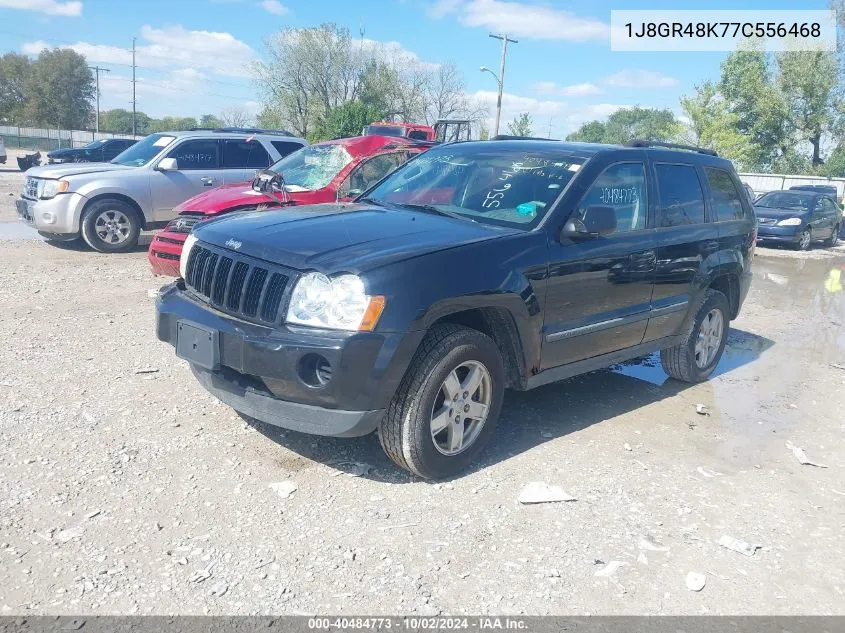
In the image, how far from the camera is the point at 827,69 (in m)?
45.2

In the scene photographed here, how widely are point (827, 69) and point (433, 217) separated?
166ft

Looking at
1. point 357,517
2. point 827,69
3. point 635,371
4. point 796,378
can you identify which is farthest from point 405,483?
point 827,69

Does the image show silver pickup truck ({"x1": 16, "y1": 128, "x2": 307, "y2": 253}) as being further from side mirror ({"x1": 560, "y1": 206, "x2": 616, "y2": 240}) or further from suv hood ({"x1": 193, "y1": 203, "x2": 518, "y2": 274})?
side mirror ({"x1": 560, "y1": 206, "x2": 616, "y2": 240})

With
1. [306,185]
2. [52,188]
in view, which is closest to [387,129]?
[52,188]

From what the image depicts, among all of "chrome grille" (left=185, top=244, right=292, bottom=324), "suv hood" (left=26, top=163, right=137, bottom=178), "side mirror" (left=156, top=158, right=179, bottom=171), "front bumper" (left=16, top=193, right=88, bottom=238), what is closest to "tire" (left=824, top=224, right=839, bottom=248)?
"side mirror" (left=156, top=158, right=179, bottom=171)

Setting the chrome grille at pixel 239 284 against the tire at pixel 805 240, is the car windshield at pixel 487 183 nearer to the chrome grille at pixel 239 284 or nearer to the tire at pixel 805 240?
the chrome grille at pixel 239 284

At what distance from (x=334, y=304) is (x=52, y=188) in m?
8.61

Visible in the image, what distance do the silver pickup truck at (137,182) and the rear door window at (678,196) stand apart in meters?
7.43

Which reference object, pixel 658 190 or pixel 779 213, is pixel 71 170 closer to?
pixel 658 190

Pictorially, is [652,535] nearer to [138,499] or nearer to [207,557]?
[207,557]

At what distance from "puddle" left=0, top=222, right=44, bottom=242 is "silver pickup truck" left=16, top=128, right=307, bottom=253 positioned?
2.86ft

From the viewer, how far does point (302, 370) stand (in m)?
3.44

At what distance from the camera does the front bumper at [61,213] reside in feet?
33.2

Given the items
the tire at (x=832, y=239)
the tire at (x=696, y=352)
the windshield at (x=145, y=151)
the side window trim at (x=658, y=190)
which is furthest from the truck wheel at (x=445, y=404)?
the tire at (x=832, y=239)
